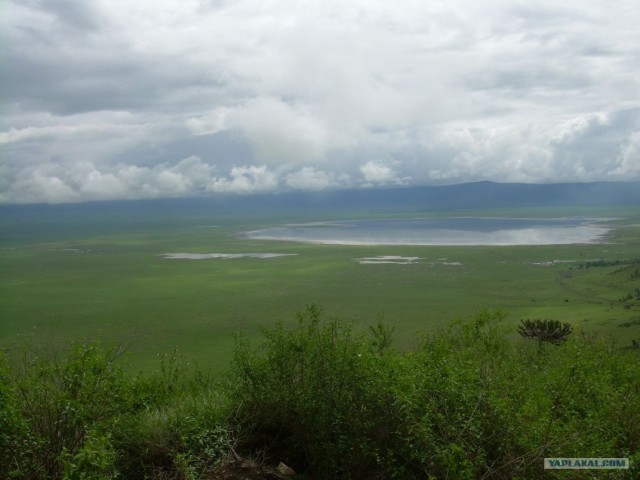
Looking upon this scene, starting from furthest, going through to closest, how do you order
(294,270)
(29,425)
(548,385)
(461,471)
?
(294,270) < (548,385) < (29,425) < (461,471)

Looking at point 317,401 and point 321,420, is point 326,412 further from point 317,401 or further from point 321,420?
point 317,401

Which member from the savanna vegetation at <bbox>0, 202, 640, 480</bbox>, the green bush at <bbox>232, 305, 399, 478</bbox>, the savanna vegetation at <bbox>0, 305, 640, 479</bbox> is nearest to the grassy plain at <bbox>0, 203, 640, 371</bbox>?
the savanna vegetation at <bbox>0, 202, 640, 480</bbox>

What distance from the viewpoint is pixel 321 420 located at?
34.6ft

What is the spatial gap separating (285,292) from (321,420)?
7456 cm

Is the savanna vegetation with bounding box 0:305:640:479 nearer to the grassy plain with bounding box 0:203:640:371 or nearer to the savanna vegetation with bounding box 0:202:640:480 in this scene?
the savanna vegetation with bounding box 0:202:640:480

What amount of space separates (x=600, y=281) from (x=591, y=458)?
83.9 metres

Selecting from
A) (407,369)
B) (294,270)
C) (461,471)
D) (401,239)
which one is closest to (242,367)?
(407,369)

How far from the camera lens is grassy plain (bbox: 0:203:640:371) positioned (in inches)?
2311

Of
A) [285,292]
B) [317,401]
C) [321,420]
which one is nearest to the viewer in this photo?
[321,420]

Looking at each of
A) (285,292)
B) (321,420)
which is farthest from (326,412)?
(285,292)

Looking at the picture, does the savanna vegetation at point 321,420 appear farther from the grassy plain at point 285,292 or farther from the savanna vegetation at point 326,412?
Answer: the grassy plain at point 285,292

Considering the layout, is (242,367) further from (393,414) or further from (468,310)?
(468,310)

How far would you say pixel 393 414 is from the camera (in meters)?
9.98

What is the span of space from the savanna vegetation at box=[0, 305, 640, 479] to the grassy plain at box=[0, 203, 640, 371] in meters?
25.9
